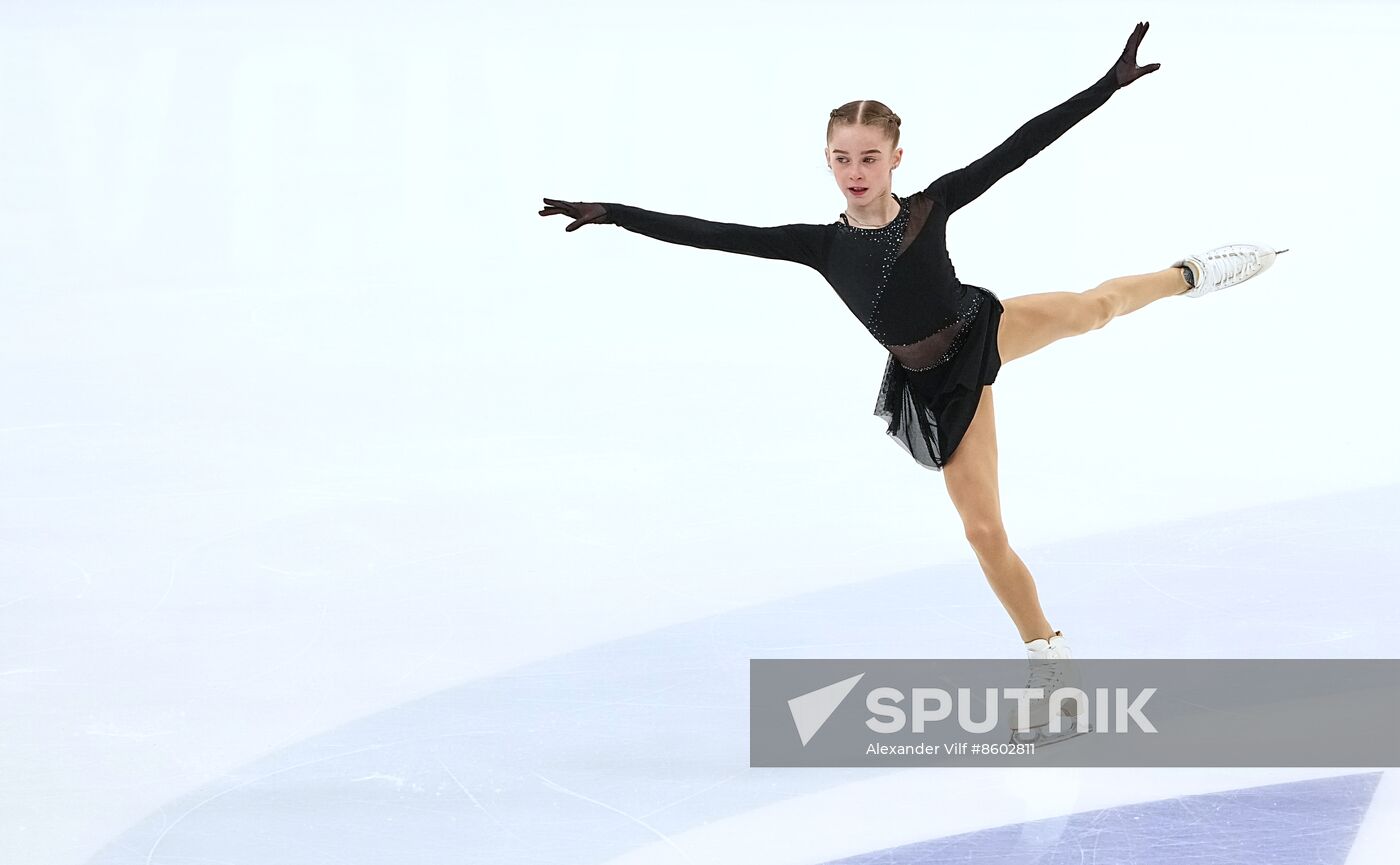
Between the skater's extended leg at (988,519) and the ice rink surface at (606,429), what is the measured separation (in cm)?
34

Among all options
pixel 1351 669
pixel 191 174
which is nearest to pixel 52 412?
pixel 191 174

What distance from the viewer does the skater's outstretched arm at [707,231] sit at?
132 inches

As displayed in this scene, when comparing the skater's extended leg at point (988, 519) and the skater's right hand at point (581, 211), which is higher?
the skater's right hand at point (581, 211)

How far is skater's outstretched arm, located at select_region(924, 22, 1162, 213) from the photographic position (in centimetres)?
339

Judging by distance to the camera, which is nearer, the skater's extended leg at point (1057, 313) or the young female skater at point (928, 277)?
the young female skater at point (928, 277)

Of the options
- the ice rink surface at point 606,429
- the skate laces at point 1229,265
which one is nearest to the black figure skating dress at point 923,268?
the ice rink surface at point 606,429

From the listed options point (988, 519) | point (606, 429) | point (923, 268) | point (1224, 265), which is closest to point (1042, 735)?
point (988, 519)

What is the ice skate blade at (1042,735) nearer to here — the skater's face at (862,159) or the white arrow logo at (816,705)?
the white arrow logo at (816,705)

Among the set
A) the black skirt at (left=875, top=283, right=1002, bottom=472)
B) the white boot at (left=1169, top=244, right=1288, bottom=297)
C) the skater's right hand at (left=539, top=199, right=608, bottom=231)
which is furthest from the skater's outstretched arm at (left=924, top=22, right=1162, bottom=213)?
the white boot at (left=1169, top=244, right=1288, bottom=297)

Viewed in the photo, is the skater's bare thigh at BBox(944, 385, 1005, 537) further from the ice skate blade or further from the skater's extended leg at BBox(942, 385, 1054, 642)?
the ice skate blade

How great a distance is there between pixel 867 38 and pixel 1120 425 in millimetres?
4204

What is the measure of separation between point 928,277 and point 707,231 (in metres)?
0.52

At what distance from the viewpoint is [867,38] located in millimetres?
8859

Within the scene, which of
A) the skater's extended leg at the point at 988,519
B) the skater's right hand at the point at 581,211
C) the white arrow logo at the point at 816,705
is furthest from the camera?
the white arrow logo at the point at 816,705
